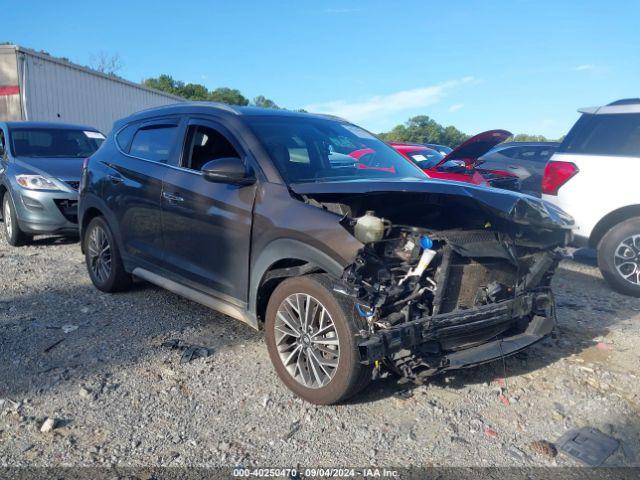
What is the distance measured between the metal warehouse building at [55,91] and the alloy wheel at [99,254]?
11.8 metres

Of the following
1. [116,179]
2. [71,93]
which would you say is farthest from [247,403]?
[71,93]

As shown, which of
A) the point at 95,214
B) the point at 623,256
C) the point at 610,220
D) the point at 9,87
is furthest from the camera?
the point at 9,87

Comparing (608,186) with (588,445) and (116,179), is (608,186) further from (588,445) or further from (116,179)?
(116,179)

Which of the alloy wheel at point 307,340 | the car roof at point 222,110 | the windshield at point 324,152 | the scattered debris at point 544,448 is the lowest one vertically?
the scattered debris at point 544,448

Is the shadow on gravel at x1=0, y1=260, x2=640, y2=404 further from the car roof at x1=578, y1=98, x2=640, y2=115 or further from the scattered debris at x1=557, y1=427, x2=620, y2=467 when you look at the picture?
the car roof at x1=578, y1=98, x2=640, y2=115

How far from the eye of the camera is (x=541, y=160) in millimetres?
11125

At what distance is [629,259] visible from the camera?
5.80 m

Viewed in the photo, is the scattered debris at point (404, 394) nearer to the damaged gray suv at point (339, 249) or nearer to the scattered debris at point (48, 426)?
the damaged gray suv at point (339, 249)

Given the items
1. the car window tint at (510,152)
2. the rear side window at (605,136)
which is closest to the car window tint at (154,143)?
the rear side window at (605,136)

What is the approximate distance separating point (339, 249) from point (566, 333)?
262 centimetres

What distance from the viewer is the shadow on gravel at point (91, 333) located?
3754 millimetres

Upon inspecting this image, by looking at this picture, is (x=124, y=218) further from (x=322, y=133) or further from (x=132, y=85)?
(x=132, y=85)

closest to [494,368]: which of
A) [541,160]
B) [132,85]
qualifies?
[541,160]

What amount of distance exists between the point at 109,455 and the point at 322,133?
2853mm
